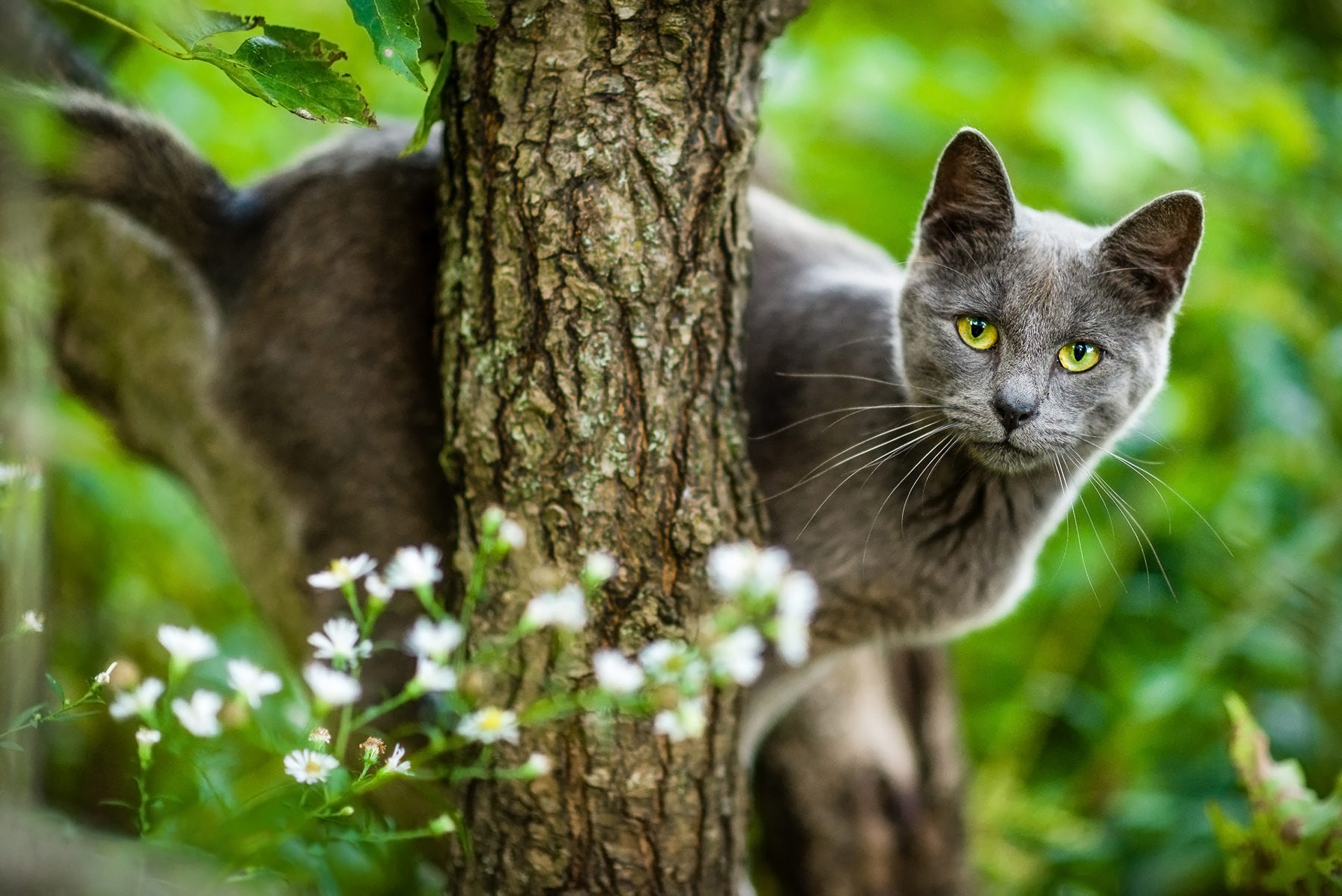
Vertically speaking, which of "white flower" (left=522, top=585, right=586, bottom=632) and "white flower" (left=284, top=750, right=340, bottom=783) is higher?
"white flower" (left=522, top=585, right=586, bottom=632)

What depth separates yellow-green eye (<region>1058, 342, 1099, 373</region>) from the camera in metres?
1.52

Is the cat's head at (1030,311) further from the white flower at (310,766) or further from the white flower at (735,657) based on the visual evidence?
the white flower at (310,766)

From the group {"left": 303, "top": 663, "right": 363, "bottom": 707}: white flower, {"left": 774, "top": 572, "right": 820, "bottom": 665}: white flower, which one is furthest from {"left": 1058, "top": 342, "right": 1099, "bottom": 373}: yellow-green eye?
Result: {"left": 303, "top": 663, "right": 363, "bottom": 707}: white flower

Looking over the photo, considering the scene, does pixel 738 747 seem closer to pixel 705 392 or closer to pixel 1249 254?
pixel 705 392

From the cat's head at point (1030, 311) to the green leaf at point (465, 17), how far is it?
0.65 m

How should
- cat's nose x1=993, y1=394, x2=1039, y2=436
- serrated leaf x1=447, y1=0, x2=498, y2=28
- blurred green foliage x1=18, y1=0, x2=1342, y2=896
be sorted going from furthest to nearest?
blurred green foliage x1=18, y1=0, x2=1342, y2=896, cat's nose x1=993, y1=394, x2=1039, y2=436, serrated leaf x1=447, y1=0, x2=498, y2=28

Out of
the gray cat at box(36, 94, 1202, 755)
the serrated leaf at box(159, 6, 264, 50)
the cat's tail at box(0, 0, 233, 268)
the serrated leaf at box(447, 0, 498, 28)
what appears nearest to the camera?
the serrated leaf at box(159, 6, 264, 50)

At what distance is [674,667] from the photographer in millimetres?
861

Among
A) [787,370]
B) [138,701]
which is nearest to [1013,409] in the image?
[787,370]

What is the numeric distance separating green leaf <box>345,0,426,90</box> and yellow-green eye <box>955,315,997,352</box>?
821mm

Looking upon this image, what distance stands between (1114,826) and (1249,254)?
1675 mm

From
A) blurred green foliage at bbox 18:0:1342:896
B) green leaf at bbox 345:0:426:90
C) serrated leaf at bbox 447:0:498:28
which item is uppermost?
serrated leaf at bbox 447:0:498:28

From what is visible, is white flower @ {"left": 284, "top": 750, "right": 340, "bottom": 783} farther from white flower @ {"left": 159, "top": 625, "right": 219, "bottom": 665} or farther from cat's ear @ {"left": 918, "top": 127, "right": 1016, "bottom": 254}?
Answer: cat's ear @ {"left": 918, "top": 127, "right": 1016, "bottom": 254}

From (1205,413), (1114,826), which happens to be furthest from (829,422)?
(1205,413)
